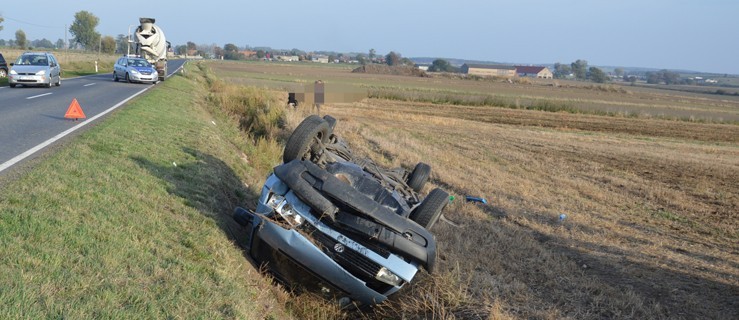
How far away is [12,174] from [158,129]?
524 centimetres

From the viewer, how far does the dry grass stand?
662 cm

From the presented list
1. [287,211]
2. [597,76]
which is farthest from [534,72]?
[287,211]

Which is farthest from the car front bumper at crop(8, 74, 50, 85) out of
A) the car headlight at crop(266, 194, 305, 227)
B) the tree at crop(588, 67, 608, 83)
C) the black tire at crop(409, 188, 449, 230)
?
the tree at crop(588, 67, 608, 83)

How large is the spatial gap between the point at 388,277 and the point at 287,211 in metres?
1.08

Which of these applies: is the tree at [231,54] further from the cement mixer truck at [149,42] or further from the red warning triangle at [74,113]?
the red warning triangle at [74,113]

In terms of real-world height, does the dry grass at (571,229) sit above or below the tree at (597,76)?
below

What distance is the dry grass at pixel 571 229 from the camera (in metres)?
6.62

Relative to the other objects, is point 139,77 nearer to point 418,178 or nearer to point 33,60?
point 33,60

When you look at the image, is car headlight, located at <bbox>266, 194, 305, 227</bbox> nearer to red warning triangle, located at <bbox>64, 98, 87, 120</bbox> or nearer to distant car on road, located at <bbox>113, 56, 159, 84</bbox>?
red warning triangle, located at <bbox>64, 98, 87, 120</bbox>

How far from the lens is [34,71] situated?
918 inches

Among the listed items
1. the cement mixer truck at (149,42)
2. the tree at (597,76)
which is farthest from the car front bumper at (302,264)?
the tree at (597,76)

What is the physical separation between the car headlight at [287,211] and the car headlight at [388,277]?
85 centimetres

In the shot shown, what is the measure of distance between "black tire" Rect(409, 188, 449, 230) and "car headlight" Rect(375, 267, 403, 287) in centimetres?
74

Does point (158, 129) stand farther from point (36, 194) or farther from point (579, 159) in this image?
point (579, 159)
